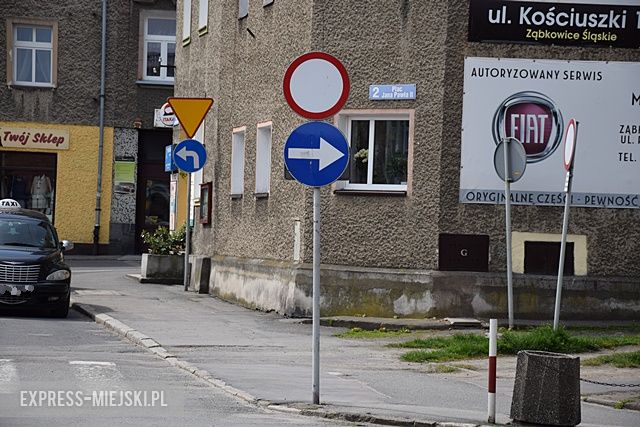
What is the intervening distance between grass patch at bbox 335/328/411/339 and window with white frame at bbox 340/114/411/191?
2.45 meters

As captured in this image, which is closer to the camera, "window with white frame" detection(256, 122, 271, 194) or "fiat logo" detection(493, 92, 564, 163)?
"fiat logo" detection(493, 92, 564, 163)

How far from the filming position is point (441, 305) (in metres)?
19.1

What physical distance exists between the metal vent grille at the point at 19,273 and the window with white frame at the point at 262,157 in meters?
4.58

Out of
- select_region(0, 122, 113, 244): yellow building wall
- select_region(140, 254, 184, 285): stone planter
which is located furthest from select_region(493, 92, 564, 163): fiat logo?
select_region(0, 122, 113, 244): yellow building wall

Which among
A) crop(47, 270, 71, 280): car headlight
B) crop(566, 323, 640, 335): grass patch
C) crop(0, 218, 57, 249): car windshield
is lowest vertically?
crop(566, 323, 640, 335): grass patch

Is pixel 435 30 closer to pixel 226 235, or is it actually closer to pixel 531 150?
pixel 531 150

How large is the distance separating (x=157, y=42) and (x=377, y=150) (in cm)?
2119

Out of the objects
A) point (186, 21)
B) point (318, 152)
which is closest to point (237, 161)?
point (186, 21)

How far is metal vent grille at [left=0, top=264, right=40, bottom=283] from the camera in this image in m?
19.9

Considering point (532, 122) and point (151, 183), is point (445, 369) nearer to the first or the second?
point (532, 122)

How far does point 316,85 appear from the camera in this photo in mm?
11492

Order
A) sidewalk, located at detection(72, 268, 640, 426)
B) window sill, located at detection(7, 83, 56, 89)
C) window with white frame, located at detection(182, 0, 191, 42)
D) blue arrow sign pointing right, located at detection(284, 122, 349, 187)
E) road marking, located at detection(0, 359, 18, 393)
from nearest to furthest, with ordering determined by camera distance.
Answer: sidewalk, located at detection(72, 268, 640, 426)
blue arrow sign pointing right, located at detection(284, 122, 349, 187)
road marking, located at detection(0, 359, 18, 393)
window with white frame, located at detection(182, 0, 191, 42)
window sill, located at detection(7, 83, 56, 89)

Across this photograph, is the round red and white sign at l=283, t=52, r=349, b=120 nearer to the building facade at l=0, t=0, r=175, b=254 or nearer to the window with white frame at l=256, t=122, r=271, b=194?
the window with white frame at l=256, t=122, r=271, b=194

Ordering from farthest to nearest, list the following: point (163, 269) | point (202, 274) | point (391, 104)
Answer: point (163, 269) → point (202, 274) → point (391, 104)
